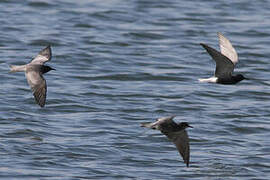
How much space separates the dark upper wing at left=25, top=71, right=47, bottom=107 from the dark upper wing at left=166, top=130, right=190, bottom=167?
1.92 metres

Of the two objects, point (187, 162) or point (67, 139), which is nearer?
point (187, 162)

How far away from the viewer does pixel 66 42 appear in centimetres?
2064

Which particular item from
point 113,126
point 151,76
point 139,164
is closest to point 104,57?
point 151,76

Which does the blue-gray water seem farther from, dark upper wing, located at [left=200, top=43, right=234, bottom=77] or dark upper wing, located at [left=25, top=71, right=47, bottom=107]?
dark upper wing, located at [left=200, top=43, right=234, bottom=77]

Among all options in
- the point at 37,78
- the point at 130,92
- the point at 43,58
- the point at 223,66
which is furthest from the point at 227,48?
the point at 130,92

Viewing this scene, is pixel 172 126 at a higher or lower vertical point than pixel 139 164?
higher

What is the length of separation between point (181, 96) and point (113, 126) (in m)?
2.67

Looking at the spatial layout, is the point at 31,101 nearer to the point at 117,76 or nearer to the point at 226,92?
the point at 117,76

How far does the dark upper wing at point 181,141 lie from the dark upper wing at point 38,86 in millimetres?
1918

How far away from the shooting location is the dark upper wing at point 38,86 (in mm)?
12018

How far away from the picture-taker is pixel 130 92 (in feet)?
54.8

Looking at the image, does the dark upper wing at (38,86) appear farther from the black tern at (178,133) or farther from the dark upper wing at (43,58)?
the black tern at (178,133)

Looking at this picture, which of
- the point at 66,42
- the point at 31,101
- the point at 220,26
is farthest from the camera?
the point at 220,26

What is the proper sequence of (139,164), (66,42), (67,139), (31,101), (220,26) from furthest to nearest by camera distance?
1. (220,26)
2. (66,42)
3. (31,101)
4. (67,139)
5. (139,164)
